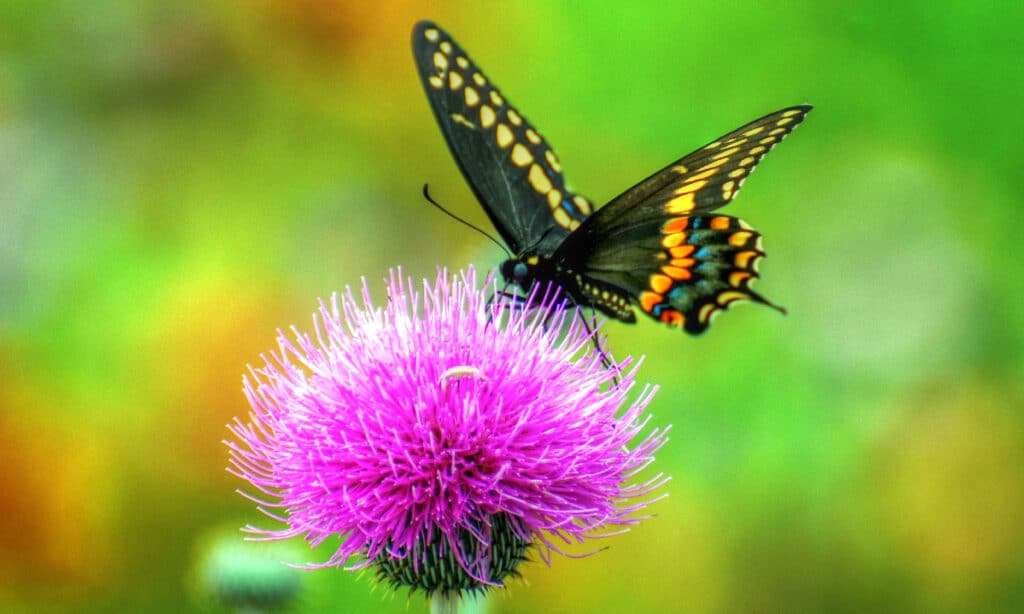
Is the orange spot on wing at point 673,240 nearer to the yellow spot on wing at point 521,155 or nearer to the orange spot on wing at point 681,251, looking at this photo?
the orange spot on wing at point 681,251

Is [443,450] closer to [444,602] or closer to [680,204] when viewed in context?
[444,602]

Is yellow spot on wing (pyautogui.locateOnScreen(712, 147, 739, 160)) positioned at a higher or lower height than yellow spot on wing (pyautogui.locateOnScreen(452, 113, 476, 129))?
lower

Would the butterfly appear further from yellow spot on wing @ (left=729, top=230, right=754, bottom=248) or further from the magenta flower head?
the magenta flower head

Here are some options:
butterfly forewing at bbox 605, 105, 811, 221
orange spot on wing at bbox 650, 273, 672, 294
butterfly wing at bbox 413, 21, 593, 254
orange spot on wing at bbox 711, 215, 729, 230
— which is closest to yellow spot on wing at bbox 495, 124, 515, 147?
butterfly wing at bbox 413, 21, 593, 254

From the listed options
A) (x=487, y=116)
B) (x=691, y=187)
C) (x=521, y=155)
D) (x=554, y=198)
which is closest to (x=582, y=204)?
(x=554, y=198)

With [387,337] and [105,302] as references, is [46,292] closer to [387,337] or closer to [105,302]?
[105,302]

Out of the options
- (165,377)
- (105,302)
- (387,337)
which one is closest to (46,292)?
(105,302)
